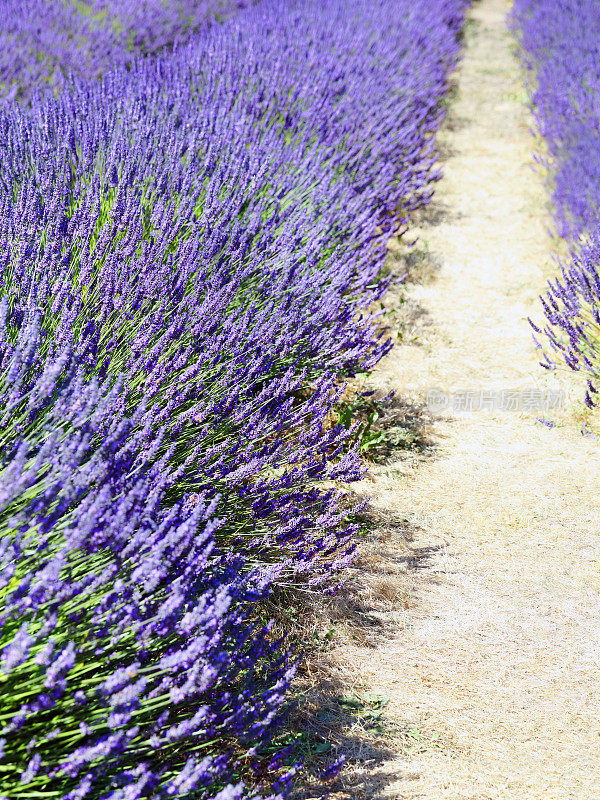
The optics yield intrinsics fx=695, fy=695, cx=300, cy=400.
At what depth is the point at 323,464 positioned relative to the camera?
7.51 feet

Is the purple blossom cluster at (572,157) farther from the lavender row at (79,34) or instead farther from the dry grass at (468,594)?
the lavender row at (79,34)

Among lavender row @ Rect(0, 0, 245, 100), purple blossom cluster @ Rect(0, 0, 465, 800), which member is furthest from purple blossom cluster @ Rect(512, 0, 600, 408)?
lavender row @ Rect(0, 0, 245, 100)

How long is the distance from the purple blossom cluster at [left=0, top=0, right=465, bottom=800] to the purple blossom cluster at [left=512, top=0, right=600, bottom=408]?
1.04 m

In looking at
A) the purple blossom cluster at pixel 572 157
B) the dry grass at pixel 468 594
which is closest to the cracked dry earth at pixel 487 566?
the dry grass at pixel 468 594

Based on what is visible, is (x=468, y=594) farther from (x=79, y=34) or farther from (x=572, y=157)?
(x=79, y=34)

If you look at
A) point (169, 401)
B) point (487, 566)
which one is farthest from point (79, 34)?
point (487, 566)

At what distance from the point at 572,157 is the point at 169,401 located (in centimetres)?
431

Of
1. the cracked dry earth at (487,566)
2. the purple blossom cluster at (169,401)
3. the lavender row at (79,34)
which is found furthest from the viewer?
Result: the lavender row at (79,34)

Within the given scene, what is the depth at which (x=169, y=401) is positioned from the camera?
6.30 ft

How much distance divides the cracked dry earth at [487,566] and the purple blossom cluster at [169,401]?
0.34 metres

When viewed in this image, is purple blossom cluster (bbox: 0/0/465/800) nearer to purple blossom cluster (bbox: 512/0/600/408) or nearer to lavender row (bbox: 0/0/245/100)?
lavender row (bbox: 0/0/245/100)

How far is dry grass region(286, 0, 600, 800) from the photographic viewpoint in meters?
1.85

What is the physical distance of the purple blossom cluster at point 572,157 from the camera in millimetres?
3406

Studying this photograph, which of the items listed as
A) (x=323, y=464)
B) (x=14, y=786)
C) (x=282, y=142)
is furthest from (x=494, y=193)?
(x=14, y=786)
